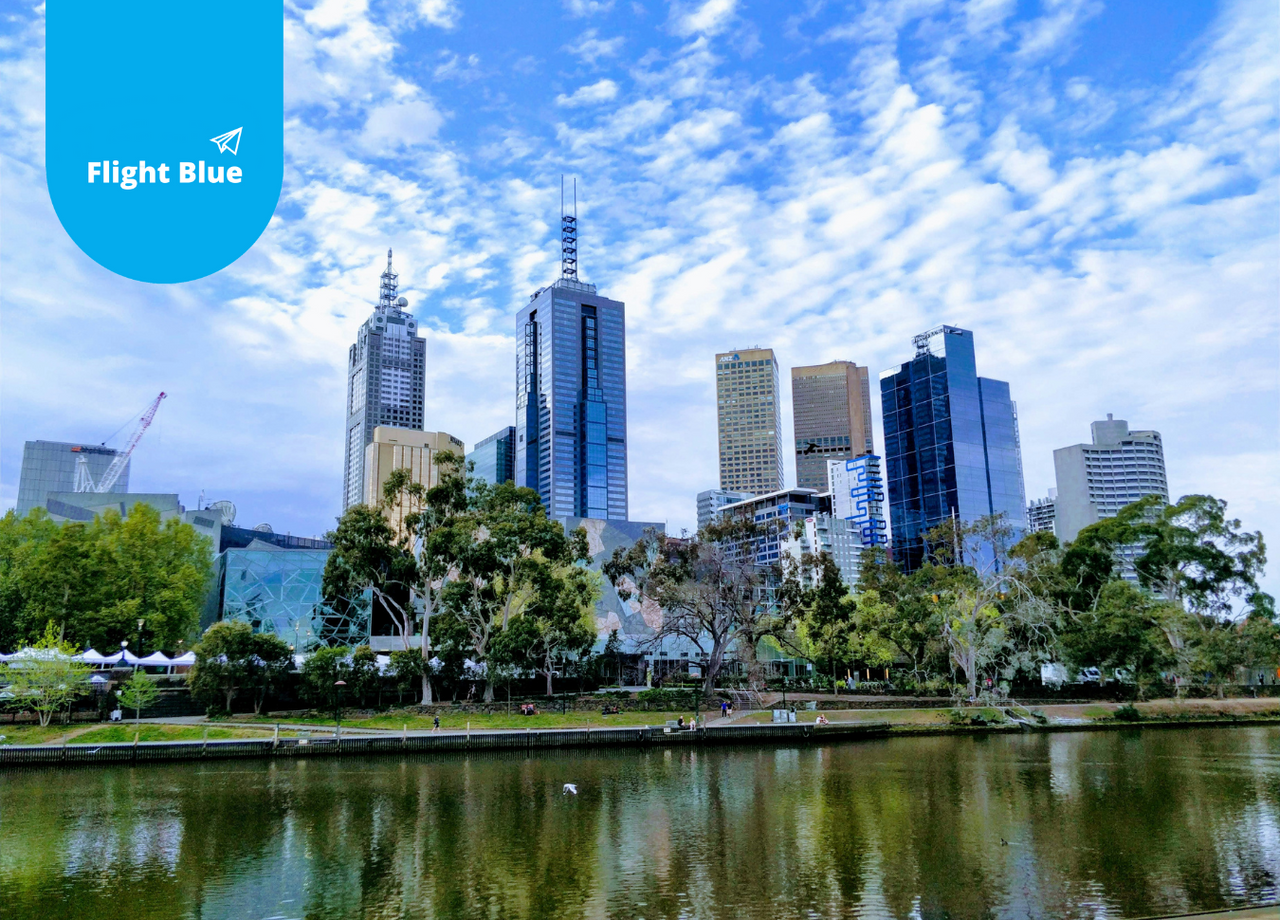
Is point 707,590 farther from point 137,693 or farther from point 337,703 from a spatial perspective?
point 137,693

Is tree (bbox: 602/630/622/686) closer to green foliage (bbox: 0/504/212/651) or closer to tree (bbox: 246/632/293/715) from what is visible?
tree (bbox: 246/632/293/715)

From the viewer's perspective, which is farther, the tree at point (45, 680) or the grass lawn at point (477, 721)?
the grass lawn at point (477, 721)

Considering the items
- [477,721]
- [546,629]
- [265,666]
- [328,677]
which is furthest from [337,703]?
[546,629]

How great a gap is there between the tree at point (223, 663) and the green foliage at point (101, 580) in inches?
544

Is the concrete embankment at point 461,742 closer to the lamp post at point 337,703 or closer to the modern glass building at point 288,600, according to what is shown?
the lamp post at point 337,703

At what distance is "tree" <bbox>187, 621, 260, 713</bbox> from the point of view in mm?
56750

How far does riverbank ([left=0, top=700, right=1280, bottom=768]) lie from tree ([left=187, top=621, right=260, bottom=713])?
3.54 m

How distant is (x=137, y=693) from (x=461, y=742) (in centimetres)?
2061

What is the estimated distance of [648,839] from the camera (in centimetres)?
2783

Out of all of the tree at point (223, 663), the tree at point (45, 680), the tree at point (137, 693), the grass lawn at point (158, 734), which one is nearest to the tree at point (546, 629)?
the grass lawn at point (158, 734)

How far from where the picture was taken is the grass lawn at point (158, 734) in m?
50.3

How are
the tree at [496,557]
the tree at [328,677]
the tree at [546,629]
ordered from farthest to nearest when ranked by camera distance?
the tree at [496,557] → the tree at [546,629] → the tree at [328,677]

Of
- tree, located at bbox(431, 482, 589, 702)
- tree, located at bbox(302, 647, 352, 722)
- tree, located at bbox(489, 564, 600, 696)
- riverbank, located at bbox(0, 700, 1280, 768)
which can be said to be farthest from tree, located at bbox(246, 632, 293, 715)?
tree, located at bbox(489, 564, 600, 696)

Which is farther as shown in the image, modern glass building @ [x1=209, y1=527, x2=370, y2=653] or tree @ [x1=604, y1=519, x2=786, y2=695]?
modern glass building @ [x1=209, y1=527, x2=370, y2=653]
